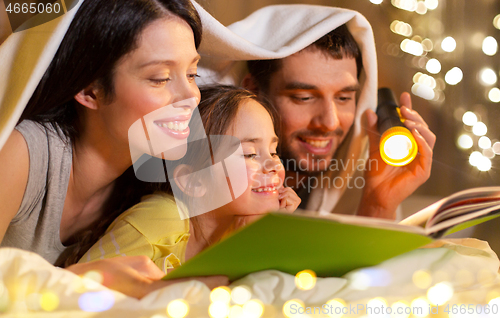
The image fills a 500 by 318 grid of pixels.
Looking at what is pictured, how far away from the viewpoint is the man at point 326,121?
0.86m

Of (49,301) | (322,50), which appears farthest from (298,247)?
(322,50)

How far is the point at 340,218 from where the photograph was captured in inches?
15.1

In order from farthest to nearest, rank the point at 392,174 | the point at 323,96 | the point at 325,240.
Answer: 1. the point at 392,174
2. the point at 323,96
3. the point at 325,240

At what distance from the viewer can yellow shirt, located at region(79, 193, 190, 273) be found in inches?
26.7

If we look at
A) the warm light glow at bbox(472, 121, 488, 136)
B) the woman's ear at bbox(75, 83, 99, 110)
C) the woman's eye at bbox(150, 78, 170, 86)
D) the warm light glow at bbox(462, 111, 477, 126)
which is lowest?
the warm light glow at bbox(472, 121, 488, 136)

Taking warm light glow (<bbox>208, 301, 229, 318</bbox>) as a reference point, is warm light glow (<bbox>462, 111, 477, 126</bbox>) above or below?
above

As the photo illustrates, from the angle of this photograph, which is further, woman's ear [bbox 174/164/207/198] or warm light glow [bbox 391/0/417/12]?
warm light glow [bbox 391/0/417/12]

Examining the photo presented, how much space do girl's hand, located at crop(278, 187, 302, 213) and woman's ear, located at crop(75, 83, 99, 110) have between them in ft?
1.26

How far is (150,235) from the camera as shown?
0.70m

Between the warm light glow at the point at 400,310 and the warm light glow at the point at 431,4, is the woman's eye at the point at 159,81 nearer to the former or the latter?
the warm light glow at the point at 400,310

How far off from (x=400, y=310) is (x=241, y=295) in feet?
0.62

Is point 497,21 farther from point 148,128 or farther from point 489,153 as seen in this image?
point 148,128

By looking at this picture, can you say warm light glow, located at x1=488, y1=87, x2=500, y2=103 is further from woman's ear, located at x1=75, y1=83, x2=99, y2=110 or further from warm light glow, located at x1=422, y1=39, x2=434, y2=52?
woman's ear, located at x1=75, y1=83, x2=99, y2=110

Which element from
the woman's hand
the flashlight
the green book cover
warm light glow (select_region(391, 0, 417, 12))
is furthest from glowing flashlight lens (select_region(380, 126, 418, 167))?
the woman's hand
